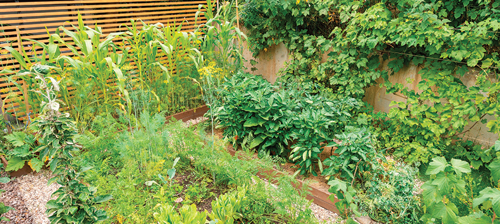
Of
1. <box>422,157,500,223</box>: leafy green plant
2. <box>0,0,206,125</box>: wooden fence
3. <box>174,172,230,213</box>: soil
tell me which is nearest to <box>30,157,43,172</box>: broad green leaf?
<box>0,0,206,125</box>: wooden fence

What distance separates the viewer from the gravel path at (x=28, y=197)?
2150mm

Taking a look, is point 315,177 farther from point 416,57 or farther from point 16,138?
point 16,138

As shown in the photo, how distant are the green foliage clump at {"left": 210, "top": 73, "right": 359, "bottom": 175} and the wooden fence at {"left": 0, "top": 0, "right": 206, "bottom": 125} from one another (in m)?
1.40

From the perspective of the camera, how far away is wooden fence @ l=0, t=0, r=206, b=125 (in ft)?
9.39

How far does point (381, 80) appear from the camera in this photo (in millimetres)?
3418

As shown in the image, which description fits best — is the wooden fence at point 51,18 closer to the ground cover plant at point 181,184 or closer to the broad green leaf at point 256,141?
the ground cover plant at point 181,184

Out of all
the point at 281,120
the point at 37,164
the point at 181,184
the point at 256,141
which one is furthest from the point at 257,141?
the point at 37,164

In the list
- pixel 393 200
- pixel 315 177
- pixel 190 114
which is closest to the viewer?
pixel 393 200

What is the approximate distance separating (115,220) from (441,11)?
3.14 m

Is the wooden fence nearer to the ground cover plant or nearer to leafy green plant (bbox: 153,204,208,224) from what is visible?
the ground cover plant

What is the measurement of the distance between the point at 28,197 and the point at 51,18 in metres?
1.96

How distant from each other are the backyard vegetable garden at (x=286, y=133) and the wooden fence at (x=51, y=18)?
0.06m

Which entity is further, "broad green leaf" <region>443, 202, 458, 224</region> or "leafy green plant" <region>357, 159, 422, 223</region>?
"leafy green plant" <region>357, 159, 422, 223</region>

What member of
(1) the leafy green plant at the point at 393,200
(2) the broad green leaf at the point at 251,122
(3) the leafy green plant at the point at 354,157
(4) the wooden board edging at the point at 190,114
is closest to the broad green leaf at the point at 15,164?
(4) the wooden board edging at the point at 190,114
